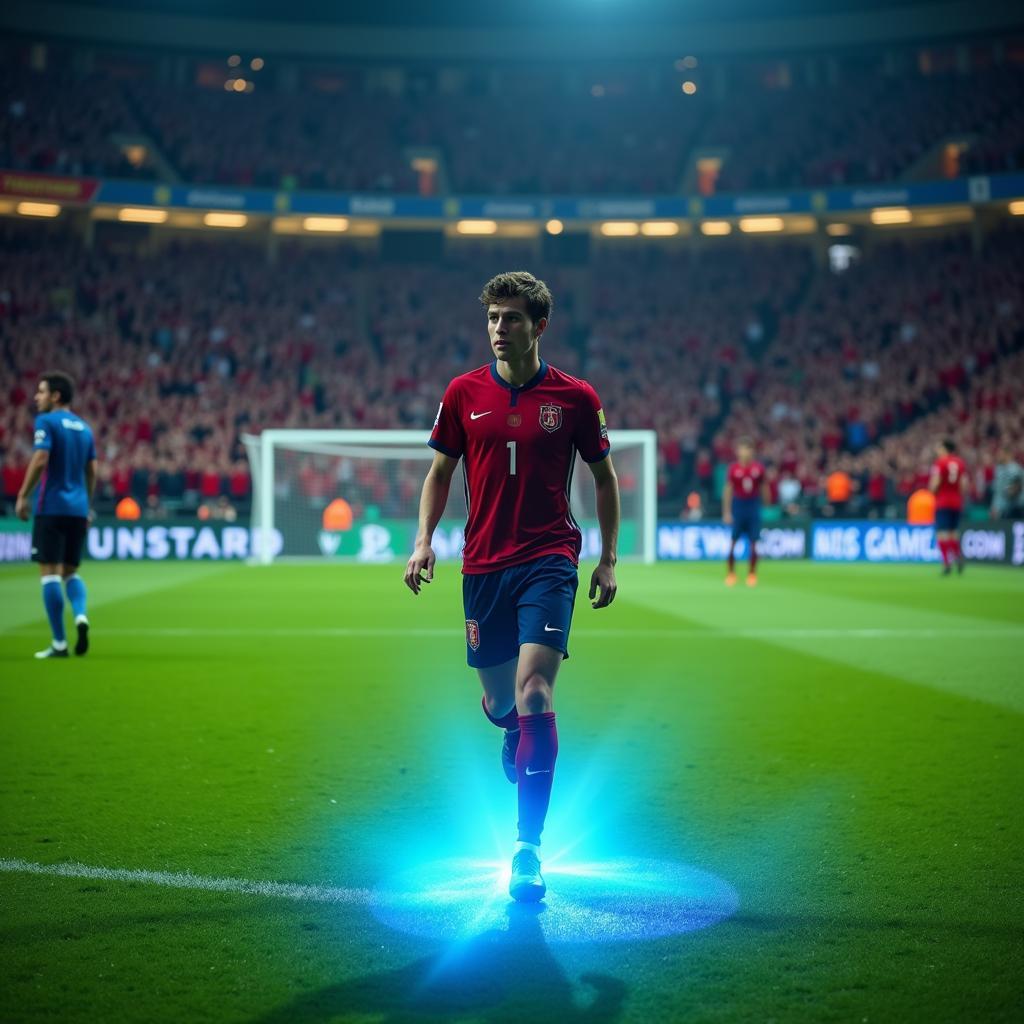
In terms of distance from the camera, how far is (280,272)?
43656mm

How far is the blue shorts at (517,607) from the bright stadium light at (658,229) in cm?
4216

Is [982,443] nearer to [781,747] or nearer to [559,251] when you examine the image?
[559,251]

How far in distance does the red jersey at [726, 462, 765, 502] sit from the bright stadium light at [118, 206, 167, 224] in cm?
3035

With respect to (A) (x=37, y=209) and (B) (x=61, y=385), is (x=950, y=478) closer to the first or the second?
(B) (x=61, y=385)

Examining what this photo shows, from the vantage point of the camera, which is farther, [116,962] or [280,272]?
[280,272]

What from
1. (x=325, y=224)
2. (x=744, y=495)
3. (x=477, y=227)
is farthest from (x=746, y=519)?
(x=325, y=224)

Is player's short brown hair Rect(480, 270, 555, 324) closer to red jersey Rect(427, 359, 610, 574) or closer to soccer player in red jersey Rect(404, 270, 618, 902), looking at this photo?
soccer player in red jersey Rect(404, 270, 618, 902)

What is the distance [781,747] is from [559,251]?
40326 millimetres

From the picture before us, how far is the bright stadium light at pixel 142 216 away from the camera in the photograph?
143 ft

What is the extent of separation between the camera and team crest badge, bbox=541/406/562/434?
15.3 feet

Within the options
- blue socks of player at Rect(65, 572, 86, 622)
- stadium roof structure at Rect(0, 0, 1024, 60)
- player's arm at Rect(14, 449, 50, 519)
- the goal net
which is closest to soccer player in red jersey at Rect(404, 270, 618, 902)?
player's arm at Rect(14, 449, 50, 519)

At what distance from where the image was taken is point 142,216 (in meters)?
44.0

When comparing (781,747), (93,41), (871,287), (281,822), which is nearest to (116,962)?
(281,822)

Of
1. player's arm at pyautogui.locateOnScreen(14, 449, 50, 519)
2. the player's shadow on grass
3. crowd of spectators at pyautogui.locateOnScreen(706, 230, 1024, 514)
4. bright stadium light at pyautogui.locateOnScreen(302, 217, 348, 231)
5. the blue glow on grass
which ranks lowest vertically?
the blue glow on grass
